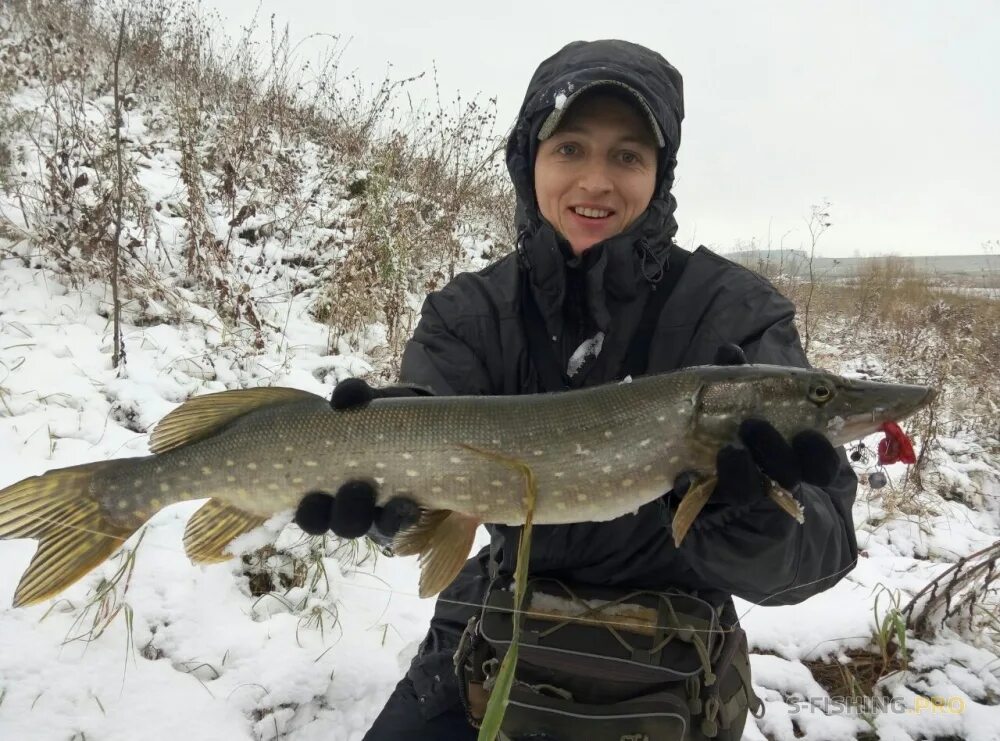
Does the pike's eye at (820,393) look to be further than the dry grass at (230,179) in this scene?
No

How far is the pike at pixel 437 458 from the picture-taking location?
136cm

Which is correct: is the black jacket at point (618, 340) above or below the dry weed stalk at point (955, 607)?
above

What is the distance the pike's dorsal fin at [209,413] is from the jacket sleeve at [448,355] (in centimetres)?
34

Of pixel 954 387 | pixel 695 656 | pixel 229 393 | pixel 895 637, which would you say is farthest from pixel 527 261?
pixel 954 387

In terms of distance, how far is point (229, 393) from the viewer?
5.05ft

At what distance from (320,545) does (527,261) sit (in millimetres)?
1415

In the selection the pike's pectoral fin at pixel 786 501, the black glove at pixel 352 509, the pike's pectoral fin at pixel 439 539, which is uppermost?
the pike's pectoral fin at pixel 786 501

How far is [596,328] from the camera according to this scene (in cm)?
178

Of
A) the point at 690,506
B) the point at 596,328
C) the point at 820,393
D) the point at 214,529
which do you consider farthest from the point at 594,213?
the point at 214,529

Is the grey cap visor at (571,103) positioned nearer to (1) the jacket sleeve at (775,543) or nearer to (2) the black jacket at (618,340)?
(2) the black jacket at (618,340)

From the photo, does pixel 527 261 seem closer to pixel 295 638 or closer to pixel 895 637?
pixel 295 638

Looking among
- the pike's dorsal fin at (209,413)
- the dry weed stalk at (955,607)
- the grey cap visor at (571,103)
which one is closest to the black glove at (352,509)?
the pike's dorsal fin at (209,413)

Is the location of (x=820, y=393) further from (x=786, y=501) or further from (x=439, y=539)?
(x=439, y=539)

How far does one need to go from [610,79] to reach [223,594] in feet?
6.91
